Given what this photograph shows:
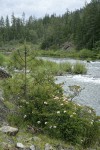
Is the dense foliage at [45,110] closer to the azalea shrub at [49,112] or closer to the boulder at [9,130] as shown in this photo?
the azalea shrub at [49,112]

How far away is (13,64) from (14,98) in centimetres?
127

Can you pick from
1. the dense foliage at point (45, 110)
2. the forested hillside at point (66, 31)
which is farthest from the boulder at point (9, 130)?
the forested hillside at point (66, 31)

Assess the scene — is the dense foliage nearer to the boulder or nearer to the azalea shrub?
the azalea shrub

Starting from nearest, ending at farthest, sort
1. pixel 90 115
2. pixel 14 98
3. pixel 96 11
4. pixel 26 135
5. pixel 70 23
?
pixel 26 135 → pixel 90 115 → pixel 14 98 → pixel 96 11 → pixel 70 23

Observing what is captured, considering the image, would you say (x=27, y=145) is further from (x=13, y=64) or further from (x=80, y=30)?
→ (x=80, y=30)

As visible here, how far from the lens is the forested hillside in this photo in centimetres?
7706

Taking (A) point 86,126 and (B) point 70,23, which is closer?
(A) point 86,126

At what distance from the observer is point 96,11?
77875mm

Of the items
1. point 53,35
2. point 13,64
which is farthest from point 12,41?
point 13,64

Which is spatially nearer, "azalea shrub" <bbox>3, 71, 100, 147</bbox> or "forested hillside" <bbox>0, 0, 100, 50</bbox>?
"azalea shrub" <bbox>3, 71, 100, 147</bbox>

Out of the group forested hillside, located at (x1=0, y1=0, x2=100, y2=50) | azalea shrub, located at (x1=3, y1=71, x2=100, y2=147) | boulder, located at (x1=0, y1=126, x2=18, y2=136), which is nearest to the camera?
boulder, located at (x1=0, y1=126, x2=18, y2=136)

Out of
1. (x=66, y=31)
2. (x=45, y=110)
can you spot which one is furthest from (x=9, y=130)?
(x=66, y=31)

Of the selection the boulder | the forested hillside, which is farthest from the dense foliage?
the forested hillside

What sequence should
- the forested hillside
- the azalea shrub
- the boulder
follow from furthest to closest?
the forested hillside, the azalea shrub, the boulder
